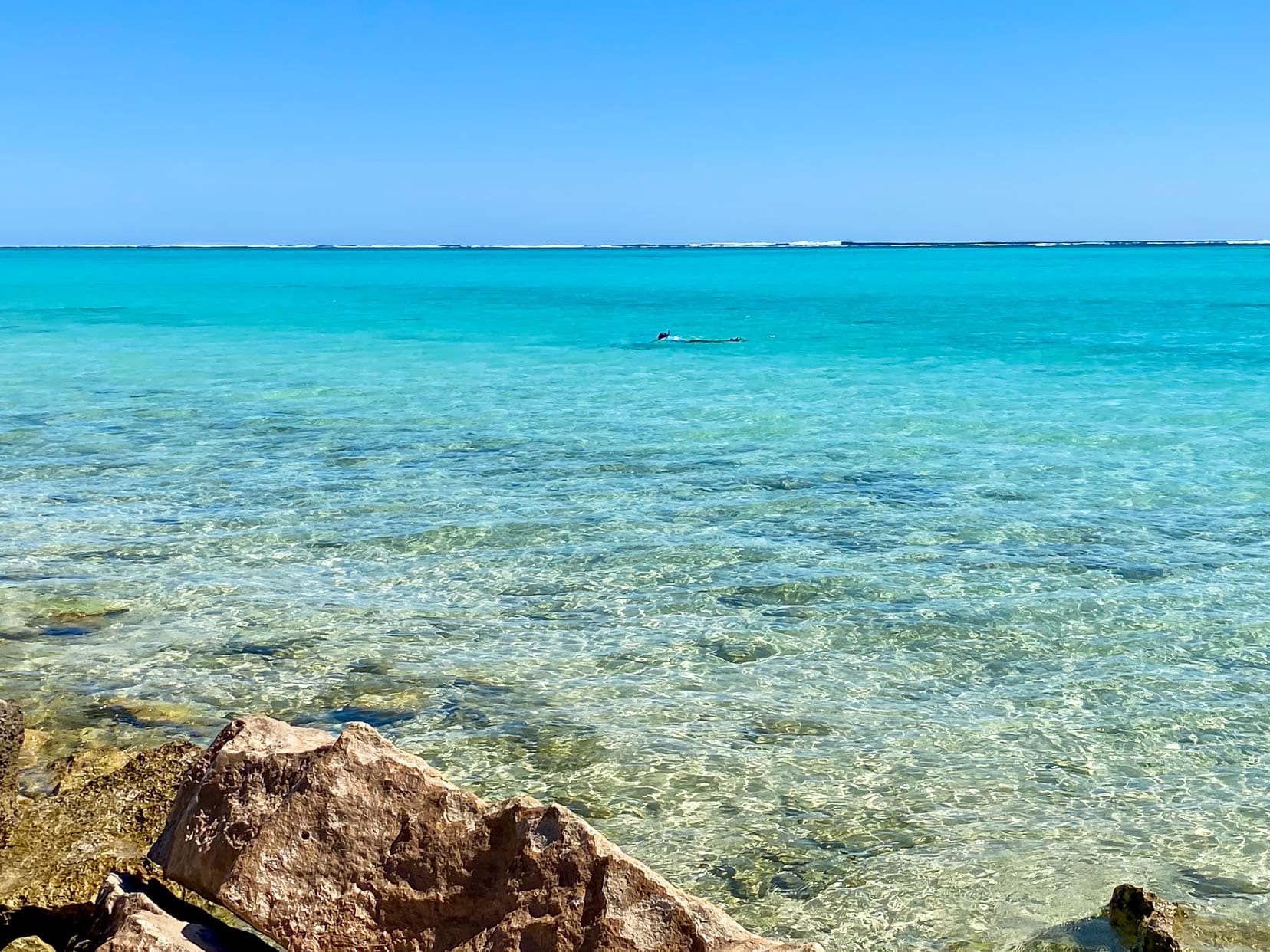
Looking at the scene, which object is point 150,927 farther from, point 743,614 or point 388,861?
point 743,614

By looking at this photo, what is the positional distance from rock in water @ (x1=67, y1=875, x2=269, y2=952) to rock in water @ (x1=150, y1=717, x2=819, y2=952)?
0.12 m

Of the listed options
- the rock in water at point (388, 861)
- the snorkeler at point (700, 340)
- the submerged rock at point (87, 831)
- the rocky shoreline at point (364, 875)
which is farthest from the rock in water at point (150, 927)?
the snorkeler at point (700, 340)

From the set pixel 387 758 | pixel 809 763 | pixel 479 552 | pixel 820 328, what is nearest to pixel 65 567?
pixel 479 552

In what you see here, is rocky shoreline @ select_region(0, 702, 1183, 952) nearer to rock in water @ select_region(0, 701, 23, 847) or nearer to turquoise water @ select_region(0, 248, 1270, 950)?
rock in water @ select_region(0, 701, 23, 847)

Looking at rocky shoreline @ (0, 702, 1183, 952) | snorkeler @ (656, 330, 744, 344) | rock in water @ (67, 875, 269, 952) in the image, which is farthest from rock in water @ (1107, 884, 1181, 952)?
snorkeler @ (656, 330, 744, 344)

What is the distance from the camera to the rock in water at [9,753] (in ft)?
18.6

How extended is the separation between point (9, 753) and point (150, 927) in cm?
259

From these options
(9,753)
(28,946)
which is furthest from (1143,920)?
(9,753)

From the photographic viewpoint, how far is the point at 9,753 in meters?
5.81

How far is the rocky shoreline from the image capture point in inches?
144

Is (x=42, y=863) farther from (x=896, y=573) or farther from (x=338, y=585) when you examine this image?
(x=896, y=573)

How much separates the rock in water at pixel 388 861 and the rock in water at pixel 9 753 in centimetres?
190

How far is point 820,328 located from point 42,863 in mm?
39722

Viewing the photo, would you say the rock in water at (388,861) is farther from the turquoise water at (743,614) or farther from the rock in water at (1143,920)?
the rock in water at (1143,920)
